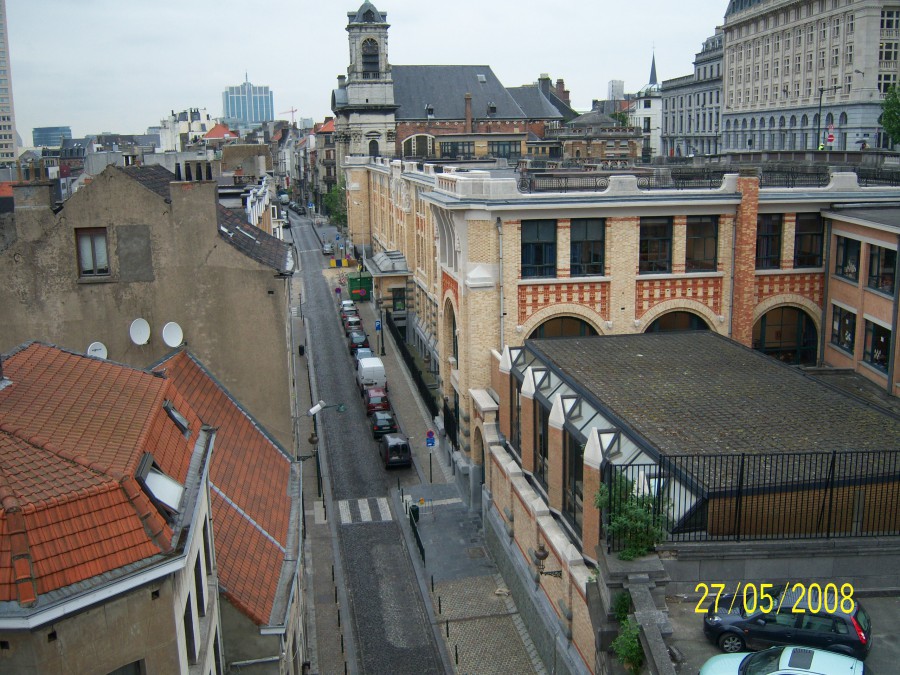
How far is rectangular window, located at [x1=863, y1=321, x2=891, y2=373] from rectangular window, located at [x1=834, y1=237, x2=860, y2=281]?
85.7 inches

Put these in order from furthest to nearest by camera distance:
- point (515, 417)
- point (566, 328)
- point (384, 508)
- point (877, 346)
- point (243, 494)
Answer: point (384, 508)
point (566, 328)
point (877, 346)
point (515, 417)
point (243, 494)

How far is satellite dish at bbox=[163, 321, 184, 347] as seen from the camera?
24.0 metres

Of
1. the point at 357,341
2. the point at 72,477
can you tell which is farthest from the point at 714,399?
the point at 357,341

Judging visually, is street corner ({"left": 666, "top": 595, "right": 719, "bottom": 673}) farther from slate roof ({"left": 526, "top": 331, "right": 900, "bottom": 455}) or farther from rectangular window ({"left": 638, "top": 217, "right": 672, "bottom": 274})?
rectangular window ({"left": 638, "top": 217, "right": 672, "bottom": 274})

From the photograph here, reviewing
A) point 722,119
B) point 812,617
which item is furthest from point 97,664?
point 722,119

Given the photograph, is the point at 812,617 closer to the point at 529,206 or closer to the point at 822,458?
the point at 822,458

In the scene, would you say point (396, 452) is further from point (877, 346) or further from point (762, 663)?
point (762, 663)

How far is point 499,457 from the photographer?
100ft

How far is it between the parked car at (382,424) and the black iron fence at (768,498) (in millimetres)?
26729

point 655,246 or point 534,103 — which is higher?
point 534,103

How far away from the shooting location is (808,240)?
35.2 m

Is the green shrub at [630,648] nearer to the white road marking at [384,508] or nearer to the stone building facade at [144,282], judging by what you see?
the stone building facade at [144,282]

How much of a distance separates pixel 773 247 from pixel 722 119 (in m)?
107

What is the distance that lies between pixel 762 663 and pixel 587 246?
21.7m
